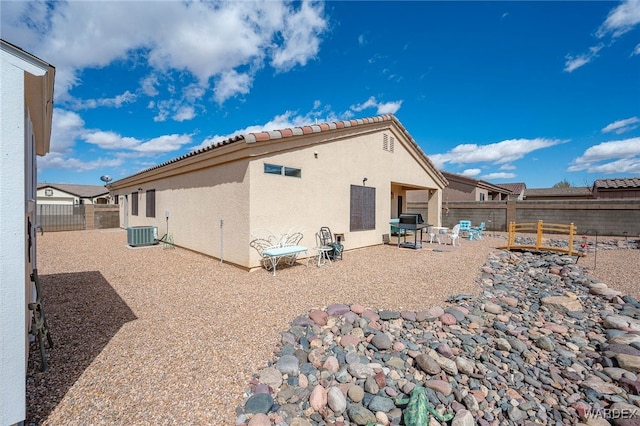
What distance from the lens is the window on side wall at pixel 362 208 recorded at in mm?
11195

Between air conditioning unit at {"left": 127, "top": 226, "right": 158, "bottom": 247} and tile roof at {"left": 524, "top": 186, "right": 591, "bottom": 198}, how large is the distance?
43.5 meters

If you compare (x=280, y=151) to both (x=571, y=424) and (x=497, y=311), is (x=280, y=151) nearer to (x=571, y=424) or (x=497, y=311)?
(x=497, y=311)

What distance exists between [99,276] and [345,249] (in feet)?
25.2

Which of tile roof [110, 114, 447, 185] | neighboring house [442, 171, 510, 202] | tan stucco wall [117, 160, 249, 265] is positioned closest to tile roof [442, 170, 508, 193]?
neighboring house [442, 171, 510, 202]

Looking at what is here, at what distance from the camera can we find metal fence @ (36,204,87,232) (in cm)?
1895

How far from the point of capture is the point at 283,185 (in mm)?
8508

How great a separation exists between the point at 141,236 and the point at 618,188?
107 ft

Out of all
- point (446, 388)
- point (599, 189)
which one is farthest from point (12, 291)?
point (599, 189)

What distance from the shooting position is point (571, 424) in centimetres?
328

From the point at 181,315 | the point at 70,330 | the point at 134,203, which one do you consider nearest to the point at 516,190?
the point at 134,203

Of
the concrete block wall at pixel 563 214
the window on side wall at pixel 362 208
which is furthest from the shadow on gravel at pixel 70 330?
the concrete block wall at pixel 563 214

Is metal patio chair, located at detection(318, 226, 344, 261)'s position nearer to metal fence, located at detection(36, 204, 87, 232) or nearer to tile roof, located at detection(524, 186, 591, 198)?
metal fence, located at detection(36, 204, 87, 232)

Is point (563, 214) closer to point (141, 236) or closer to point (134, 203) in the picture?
point (141, 236)

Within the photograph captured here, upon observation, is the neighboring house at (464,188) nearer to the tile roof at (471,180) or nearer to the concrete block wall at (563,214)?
the tile roof at (471,180)
